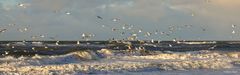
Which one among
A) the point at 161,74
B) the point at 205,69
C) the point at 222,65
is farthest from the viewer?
the point at 222,65

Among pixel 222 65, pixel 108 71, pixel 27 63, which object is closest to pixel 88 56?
pixel 27 63

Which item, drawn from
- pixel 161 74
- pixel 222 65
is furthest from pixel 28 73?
pixel 222 65

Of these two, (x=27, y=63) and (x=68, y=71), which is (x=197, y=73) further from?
(x=27, y=63)

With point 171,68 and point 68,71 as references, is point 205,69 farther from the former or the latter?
point 68,71

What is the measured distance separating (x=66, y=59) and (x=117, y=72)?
22965mm

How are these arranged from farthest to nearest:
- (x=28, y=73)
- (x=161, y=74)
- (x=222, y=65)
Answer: (x=222, y=65), (x=161, y=74), (x=28, y=73)

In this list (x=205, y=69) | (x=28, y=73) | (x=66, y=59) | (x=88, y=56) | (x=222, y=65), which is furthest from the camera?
(x=88, y=56)

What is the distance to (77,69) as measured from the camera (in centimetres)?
4634

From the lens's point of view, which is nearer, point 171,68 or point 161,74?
point 161,74

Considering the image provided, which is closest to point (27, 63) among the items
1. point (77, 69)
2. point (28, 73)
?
point (77, 69)

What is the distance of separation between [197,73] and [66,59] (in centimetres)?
2488

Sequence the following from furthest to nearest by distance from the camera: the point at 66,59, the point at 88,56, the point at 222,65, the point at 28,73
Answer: the point at 88,56
the point at 66,59
the point at 222,65
the point at 28,73

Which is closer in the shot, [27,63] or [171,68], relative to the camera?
[171,68]

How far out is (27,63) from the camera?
55594 millimetres
